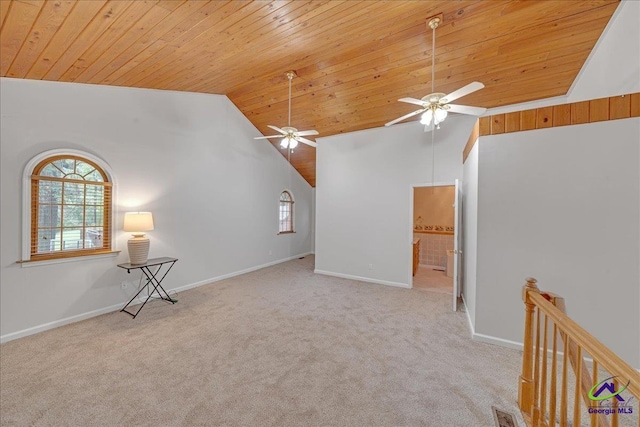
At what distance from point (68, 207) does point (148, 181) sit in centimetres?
101

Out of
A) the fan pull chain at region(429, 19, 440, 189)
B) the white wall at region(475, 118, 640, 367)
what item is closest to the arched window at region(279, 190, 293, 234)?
the fan pull chain at region(429, 19, 440, 189)

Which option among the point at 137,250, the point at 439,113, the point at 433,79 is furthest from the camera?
the point at 137,250

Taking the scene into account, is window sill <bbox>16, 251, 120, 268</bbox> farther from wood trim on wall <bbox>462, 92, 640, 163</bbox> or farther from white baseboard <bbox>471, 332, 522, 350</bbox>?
wood trim on wall <bbox>462, 92, 640, 163</bbox>

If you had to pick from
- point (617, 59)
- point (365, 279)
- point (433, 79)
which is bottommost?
point (365, 279)

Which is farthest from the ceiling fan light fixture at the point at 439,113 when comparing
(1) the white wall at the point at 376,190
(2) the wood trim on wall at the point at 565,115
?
(1) the white wall at the point at 376,190

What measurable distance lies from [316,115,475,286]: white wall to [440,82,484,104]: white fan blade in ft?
7.04

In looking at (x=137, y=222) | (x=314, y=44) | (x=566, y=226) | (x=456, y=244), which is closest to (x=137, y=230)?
(x=137, y=222)

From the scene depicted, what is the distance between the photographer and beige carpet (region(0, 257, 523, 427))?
185cm

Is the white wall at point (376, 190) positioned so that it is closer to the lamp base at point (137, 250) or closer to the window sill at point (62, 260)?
the lamp base at point (137, 250)

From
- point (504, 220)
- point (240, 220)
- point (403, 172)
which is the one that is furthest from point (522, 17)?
point (240, 220)

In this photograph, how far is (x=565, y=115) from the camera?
2.49m

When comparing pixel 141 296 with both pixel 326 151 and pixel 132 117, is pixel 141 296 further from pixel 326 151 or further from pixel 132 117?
pixel 326 151

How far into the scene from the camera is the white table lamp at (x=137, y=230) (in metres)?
3.58

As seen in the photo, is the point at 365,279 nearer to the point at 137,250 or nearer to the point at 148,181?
the point at 137,250
